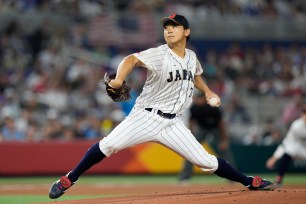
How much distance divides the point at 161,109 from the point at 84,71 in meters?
10.9

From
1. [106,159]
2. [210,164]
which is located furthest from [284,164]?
Answer: [210,164]

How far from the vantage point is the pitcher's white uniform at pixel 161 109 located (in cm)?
788

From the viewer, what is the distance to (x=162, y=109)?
8.00 meters

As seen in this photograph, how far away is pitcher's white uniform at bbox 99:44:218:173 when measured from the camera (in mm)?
7883

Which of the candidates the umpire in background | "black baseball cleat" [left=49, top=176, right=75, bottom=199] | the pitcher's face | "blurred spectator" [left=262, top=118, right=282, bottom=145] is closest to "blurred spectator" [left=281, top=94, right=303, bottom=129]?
A: "blurred spectator" [left=262, top=118, right=282, bottom=145]

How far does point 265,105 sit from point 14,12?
23.1ft

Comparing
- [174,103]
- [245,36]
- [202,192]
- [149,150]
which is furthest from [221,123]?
[245,36]

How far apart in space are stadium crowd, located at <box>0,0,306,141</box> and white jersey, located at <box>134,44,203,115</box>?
8117mm

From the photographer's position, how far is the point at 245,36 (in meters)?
21.8

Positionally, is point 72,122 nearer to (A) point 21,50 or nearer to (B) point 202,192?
(A) point 21,50

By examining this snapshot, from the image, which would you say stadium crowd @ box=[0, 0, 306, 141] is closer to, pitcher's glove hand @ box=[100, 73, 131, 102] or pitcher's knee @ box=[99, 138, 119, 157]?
pitcher's knee @ box=[99, 138, 119, 157]

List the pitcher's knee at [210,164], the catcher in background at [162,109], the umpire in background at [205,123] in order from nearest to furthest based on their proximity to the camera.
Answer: the catcher in background at [162,109] → the pitcher's knee at [210,164] → the umpire in background at [205,123]

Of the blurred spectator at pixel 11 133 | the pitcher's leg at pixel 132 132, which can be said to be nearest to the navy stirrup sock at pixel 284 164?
the pitcher's leg at pixel 132 132

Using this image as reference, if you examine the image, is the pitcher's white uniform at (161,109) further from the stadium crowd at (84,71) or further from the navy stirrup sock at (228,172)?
the stadium crowd at (84,71)
